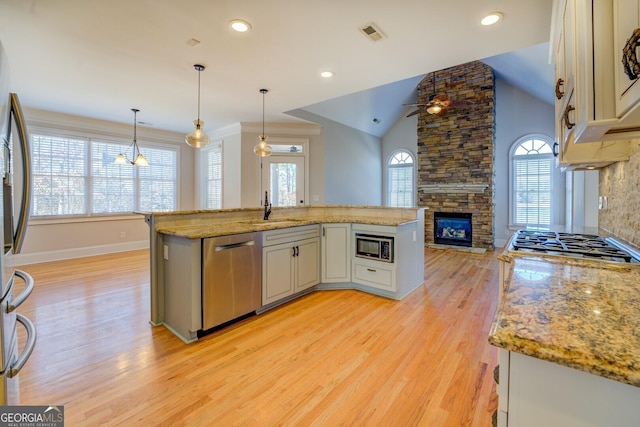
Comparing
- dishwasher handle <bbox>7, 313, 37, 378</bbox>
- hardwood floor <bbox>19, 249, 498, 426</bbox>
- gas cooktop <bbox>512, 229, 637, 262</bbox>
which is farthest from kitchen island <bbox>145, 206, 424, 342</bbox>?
gas cooktop <bbox>512, 229, 637, 262</bbox>

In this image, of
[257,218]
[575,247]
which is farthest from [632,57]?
[257,218]

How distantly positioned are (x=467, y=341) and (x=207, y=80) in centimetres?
427

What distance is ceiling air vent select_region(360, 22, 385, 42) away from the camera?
2543 mm

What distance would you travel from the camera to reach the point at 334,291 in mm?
3789

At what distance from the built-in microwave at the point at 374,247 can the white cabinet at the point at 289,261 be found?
22.1 inches

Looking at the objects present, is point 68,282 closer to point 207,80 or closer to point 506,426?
point 207,80

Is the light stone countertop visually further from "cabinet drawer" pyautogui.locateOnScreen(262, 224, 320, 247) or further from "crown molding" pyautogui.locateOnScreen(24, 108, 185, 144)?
"crown molding" pyautogui.locateOnScreen(24, 108, 185, 144)

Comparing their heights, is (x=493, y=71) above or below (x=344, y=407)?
above

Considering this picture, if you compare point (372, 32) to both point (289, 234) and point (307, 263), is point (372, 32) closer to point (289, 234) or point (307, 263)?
point (289, 234)

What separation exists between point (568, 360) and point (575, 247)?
153cm

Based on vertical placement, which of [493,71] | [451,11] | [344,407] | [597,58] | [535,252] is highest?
[493,71]

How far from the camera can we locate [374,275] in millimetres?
3637

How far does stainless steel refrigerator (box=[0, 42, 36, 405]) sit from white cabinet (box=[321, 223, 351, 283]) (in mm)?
2879

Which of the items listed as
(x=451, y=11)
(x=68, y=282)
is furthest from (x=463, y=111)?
(x=68, y=282)
